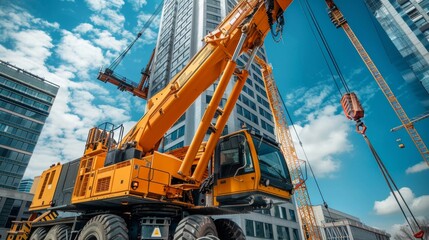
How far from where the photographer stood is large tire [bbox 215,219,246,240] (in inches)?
277

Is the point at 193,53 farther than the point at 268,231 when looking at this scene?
Yes

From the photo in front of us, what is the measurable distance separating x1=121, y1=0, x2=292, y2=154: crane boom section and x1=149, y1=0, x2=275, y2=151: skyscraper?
28.2 m

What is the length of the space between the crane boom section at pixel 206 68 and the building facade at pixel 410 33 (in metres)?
56.5

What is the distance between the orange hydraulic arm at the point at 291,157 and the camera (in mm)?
29453

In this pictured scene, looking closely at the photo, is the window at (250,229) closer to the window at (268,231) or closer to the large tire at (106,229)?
the window at (268,231)

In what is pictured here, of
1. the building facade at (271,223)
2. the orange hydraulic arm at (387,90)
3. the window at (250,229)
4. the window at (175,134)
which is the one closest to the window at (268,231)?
the building facade at (271,223)

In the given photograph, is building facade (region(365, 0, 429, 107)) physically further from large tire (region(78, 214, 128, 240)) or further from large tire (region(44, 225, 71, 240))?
large tire (region(44, 225, 71, 240))

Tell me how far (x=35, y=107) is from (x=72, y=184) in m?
82.7

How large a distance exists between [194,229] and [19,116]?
84.5 metres

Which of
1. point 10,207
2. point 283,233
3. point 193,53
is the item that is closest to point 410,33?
point 193,53

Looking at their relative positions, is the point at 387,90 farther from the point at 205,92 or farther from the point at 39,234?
the point at 39,234

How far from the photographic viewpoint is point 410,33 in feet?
162

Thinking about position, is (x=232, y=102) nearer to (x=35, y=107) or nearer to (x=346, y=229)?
(x=346, y=229)

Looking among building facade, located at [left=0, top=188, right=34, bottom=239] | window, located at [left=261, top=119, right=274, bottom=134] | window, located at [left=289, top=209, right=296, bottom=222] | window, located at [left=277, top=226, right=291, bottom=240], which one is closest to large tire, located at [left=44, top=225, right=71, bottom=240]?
window, located at [left=277, top=226, right=291, bottom=240]
